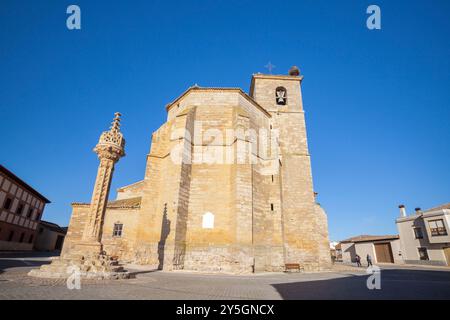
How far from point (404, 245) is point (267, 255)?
892 inches

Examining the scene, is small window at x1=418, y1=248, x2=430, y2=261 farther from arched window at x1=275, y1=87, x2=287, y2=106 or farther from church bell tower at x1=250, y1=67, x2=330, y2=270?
arched window at x1=275, y1=87, x2=287, y2=106

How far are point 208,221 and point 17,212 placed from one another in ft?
68.8

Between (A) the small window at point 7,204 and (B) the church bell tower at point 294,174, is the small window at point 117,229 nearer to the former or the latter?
(B) the church bell tower at point 294,174

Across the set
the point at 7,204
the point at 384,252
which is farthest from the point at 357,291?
the point at 384,252

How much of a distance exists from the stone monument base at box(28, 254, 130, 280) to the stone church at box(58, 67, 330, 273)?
2.49 metres

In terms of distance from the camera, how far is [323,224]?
52.7 feet

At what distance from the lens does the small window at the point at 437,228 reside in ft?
71.3

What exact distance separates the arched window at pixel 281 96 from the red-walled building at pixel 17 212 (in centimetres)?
2321

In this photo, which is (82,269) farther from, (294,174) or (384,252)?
(384,252)

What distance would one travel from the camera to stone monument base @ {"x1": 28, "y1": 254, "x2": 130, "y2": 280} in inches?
232

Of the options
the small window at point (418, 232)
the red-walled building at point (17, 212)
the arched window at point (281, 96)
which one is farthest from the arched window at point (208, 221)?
the small window at point (418, 232)

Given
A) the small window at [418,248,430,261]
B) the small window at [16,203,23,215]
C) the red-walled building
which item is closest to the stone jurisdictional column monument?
the red-walled building

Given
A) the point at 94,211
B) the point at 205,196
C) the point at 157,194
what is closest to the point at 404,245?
the point at 205,196

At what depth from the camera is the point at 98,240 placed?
6.92 meters
